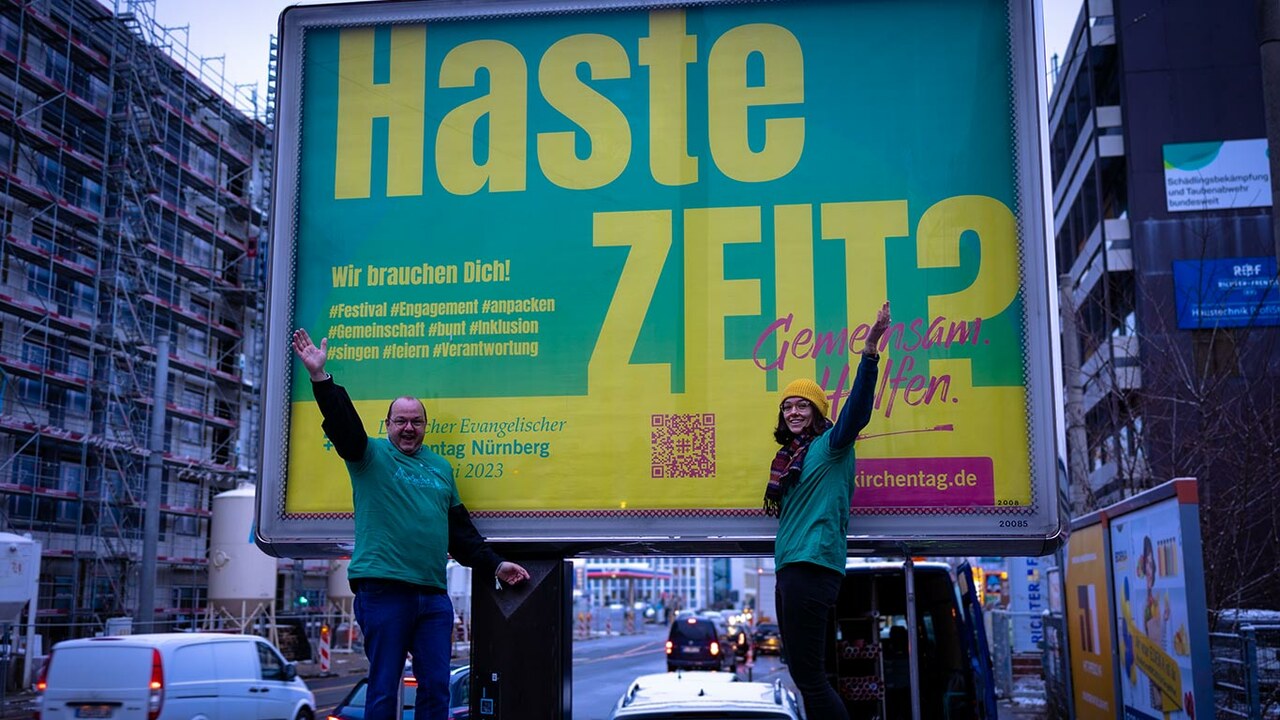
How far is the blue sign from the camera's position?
3875 centimetres

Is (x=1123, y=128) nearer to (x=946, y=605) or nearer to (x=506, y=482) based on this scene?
(x=946, y=605)

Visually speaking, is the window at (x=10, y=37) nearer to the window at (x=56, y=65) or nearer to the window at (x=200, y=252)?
the window at (x=56, y=65)

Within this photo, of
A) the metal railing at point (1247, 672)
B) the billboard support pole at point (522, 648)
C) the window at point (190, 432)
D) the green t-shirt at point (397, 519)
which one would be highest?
the window at point (190, 432)

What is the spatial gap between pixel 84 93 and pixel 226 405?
562 inches

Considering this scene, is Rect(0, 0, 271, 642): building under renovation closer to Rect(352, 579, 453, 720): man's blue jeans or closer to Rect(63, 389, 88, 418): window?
Rect(63, 389, 88, 418): window

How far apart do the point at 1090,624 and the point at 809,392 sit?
7.28 metres

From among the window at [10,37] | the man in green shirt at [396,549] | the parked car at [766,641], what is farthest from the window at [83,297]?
the man in green shirt at [396,549]

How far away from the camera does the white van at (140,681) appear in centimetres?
1596

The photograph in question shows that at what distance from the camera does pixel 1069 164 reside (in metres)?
52.9

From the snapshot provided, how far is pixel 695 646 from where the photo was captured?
33.6 m

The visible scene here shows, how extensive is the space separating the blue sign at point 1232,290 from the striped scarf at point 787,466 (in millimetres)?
36438

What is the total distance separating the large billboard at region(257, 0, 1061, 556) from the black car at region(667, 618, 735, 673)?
2806cm

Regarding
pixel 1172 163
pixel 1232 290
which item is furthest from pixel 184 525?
pixel 1172 163

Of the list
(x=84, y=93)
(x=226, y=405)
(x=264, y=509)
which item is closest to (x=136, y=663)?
(x=264, y=509)
